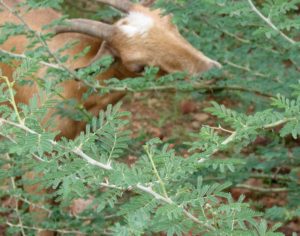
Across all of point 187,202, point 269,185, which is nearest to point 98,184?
point 187,202

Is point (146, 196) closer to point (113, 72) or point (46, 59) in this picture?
point (46, 59)

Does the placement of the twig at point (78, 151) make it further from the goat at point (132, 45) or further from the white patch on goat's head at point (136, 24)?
the white patch on goat's head at point (136, 24)

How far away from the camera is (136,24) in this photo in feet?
11.4

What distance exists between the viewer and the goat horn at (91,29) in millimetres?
3516

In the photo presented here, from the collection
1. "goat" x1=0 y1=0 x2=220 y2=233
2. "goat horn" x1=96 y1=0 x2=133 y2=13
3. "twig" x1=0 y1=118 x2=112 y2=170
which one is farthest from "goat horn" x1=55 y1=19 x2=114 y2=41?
"twig" x1=0 y1=118 x2=112 y2=170

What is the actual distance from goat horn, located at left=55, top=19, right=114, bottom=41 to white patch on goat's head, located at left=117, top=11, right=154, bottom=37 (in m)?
0.07

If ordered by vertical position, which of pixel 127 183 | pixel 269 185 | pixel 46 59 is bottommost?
pixel 269 185

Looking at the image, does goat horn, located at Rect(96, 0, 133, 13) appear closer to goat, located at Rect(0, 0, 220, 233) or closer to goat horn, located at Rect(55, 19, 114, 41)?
goat, located at Rect(0, 0, 220, 233)

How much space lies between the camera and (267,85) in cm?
361

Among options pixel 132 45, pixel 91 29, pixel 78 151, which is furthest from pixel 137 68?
pixel 78 151

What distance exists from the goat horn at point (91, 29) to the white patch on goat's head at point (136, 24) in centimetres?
7

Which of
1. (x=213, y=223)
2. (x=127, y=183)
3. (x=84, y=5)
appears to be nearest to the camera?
(x=127, y=183)

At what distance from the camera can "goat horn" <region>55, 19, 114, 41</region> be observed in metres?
3.52

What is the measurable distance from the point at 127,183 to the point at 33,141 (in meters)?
0.24
